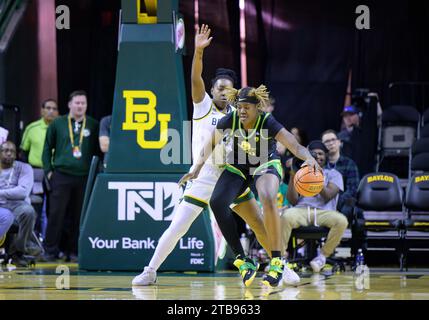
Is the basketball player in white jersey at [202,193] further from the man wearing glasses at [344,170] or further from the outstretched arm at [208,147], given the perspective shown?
the man wearing glasses at [344,170]

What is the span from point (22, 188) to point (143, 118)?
2272 millimetres

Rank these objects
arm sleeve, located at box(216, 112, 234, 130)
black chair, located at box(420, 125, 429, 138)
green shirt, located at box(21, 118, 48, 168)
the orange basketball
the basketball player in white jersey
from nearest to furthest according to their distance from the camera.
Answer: the orange basketball
arm sleeve, located at box(216, 112, 234, 130)
the basketball player in white jersey
black chair, located at box(420, 125, 429, 138)
green shirt, located at box(21, 118, 48, 168)

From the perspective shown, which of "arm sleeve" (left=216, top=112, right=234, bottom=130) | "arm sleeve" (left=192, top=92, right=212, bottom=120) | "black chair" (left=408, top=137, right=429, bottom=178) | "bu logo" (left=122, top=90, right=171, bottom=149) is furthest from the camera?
"black chair" (left=408, top=137, right=429, bottom=178)

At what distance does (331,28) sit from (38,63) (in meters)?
5.00

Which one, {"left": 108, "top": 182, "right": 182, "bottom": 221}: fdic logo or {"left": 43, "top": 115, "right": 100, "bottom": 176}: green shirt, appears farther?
{"left": 43, "top": 115, "right": 100, "bottom": 176}: green shirt

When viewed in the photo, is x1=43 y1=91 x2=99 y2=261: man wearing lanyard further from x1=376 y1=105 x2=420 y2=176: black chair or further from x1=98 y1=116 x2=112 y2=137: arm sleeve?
x1=376 y1=105 x2=420 y2=176: black chair

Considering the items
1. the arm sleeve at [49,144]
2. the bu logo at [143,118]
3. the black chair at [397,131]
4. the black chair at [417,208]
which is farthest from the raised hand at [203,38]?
the black chair at [397,131]

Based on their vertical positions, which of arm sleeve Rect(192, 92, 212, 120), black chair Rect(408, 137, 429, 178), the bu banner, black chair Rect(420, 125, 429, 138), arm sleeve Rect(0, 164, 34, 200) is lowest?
the bu banner

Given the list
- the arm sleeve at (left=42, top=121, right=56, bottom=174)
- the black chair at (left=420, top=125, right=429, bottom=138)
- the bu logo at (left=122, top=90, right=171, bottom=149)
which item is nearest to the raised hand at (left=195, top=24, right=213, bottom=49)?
the bu logo at (left=122, top=90, right=171, bottom=149)

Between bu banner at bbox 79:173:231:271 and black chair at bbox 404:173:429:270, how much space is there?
9.33ft

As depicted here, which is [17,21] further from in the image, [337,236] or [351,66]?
[337,236]

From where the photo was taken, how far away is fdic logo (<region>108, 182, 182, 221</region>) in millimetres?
10477

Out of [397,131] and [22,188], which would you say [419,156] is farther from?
[22,188]

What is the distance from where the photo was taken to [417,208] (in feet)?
39.3
